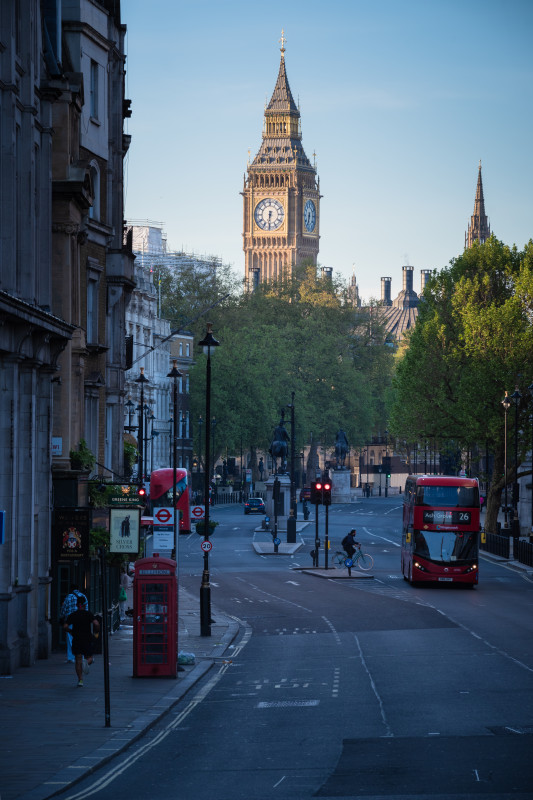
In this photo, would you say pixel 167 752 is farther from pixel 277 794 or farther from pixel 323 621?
pixel 323 621

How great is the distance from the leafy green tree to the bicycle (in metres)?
14.9

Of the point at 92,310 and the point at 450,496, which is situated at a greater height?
the point at 92,310

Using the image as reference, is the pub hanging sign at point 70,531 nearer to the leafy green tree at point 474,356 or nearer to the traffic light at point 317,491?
the traffic light at point 317,491

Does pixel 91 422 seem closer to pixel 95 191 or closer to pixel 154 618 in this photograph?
pixel 95 191

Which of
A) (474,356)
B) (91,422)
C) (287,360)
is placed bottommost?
(91,422)

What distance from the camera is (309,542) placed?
257 feet

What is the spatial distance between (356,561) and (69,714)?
37.5m

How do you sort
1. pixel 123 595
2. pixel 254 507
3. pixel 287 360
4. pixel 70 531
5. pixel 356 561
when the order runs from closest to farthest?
1. pixel 70 531
2. pixel 123 595
3. pixel 356 561
4. pixel 254 507
5. pixel 287 360

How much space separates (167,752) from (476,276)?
2400 inches

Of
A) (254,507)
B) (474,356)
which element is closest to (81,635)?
(474,356)

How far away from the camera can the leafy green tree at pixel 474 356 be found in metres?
74.0

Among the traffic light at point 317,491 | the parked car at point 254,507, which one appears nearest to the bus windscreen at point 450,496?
the traffic light at point 317,491

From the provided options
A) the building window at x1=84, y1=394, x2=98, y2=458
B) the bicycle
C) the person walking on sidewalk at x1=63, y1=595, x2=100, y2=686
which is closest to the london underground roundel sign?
the building window at x1=84, y1=394, x2=98, y2=458

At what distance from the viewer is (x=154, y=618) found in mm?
26359
